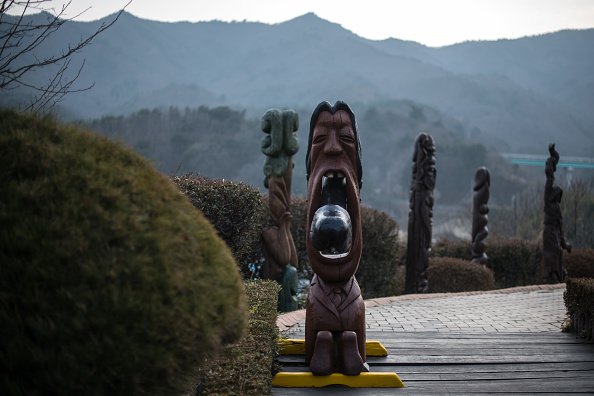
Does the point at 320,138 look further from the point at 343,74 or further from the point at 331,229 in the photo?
the point at 343,74

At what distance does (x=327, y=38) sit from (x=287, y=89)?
67.8 feet

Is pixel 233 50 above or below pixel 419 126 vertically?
above

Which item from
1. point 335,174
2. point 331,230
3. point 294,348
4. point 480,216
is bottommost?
point 294,348

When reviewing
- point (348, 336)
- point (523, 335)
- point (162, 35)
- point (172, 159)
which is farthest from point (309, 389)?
point (162, 35)

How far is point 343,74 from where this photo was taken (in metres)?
106

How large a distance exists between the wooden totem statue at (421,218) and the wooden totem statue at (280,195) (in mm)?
3605

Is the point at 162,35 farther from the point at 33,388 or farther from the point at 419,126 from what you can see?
the point at 33,388

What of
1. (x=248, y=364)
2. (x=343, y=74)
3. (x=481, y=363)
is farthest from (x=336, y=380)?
(x=343, y=74)

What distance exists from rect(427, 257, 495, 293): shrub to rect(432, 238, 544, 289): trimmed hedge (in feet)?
10.2

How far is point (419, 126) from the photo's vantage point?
77375 mm

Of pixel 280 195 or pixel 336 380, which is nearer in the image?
pixel 336 380

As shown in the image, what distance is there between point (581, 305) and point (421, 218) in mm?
5275

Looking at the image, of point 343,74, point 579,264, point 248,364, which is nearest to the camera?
point 248,364

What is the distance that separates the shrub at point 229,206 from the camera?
28.4 ft
